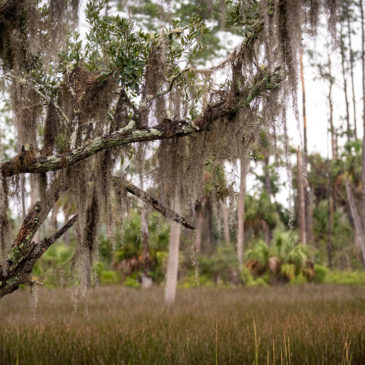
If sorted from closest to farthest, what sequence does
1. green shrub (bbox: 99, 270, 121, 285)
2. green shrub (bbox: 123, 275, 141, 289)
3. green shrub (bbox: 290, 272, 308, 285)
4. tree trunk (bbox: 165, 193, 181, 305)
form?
tree trunk (bbox: 165, 193, 181, 305) < green shrub (bbox: 123, 275, 141, 289) < green shrub (bbox: 290, 272, 308, 285) < green shrub (bbox: 99, 270, 121, 285)

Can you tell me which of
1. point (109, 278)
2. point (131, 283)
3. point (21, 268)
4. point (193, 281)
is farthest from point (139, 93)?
point (109, 278)

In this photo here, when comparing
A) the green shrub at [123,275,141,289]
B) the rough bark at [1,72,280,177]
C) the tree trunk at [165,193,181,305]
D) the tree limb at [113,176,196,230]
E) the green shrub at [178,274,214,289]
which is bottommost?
the green shrub at [178,274,214,289]

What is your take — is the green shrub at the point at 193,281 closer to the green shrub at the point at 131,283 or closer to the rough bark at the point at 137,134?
the green shrub at the point at 131,283

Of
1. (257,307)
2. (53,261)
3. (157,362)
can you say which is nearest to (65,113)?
(157,362)

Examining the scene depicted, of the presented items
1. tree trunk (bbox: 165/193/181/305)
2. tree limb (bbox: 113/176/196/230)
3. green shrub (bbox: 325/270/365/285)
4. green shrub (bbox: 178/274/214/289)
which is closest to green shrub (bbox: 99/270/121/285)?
green shrub (bbox: 178/274/214/289)

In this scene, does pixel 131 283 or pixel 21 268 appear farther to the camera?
pixel 131 283

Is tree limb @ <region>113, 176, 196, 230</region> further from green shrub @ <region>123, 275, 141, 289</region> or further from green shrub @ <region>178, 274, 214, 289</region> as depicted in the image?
green shrub @ <region>178, 274, 214, 289</region>

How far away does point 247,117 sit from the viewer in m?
3.89

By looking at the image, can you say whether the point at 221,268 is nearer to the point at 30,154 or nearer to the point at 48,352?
the point at 48,352

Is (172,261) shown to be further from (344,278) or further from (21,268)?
(344,278)

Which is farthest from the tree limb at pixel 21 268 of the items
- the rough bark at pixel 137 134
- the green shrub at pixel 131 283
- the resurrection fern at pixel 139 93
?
the green shrub at pixel 131 283

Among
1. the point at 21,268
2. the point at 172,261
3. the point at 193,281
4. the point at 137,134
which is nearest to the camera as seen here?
the point at 137,134

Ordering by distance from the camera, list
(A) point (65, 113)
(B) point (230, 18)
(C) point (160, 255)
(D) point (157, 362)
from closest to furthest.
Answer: (B) point (230, 18), (A) point (65, 113), (D) point (157, 362), (C) point (160, 255)

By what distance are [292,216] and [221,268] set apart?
1767cm
